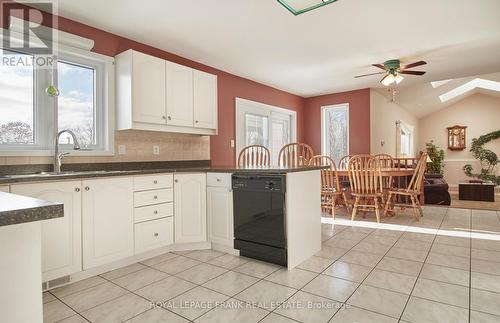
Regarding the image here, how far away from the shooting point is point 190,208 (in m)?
2.95

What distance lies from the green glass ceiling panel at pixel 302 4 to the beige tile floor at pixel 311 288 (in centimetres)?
228

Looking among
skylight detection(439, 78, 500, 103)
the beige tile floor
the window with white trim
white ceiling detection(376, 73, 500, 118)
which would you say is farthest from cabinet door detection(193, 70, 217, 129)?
skylight detection(439, 78, 500, 103)

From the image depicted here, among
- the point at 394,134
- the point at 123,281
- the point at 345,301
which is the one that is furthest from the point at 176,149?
the point at 394,134

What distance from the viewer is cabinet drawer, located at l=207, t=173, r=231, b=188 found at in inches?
112

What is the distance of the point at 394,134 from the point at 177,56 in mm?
6225

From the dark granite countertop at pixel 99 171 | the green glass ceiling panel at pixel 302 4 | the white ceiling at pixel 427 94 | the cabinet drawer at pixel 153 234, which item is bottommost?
the cabinet drawer at pixel 153 234

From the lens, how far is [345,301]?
6.21 feet

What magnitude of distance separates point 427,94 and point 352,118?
3.20 m

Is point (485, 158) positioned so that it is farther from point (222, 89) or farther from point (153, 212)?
point (153, 212)

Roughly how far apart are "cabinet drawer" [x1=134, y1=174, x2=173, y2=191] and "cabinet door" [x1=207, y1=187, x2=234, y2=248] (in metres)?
0.42

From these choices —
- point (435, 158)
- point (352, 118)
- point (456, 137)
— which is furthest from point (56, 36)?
point (456, 137)

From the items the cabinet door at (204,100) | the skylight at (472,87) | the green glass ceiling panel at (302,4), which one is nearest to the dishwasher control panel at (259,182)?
the cabinet door at (204,100)

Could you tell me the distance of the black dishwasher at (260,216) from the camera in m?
2.46

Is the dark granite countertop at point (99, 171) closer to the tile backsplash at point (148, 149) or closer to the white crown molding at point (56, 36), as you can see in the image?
the tile backsplash at point (148, 149)
